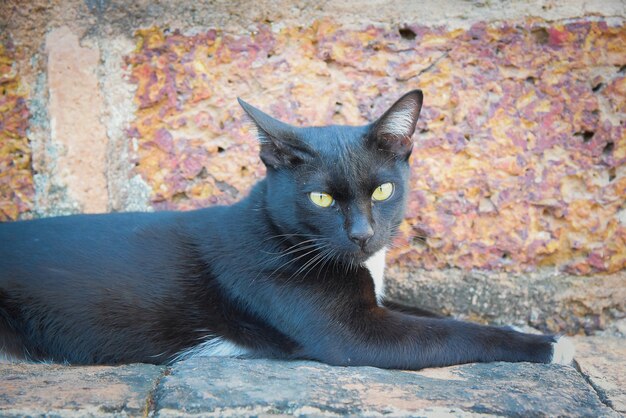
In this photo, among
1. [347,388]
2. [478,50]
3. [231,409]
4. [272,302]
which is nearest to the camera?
[231,409]

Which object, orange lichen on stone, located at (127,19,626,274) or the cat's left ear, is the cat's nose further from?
orange lichen on stone, located at (127,19,626,274)

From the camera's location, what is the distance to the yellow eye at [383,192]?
193 cm

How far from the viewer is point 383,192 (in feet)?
6.37

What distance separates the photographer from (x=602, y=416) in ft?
4.66

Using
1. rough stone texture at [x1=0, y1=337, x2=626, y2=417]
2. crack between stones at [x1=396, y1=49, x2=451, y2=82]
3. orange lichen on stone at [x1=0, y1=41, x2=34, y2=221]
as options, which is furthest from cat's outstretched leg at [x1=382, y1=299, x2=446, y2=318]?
orange lichen on stone at [x1=0, y1=41, x2=34, y2=221]

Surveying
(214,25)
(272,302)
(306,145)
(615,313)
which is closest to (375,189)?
(306,145)

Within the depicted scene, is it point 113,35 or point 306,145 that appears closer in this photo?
point 306,145

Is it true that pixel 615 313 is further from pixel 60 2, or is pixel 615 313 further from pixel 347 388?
pixel 60 2

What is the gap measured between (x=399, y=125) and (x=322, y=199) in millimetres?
305

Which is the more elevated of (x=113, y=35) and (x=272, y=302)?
(x=113, y=35)

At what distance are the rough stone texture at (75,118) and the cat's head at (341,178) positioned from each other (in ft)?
1.97

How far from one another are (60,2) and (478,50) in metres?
1.34

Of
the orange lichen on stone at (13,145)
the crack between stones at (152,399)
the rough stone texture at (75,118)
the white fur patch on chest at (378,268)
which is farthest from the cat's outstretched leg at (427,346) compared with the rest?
the orange lichen on stone at (13,145)

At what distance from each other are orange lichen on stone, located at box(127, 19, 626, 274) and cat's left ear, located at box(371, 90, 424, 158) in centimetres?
24
